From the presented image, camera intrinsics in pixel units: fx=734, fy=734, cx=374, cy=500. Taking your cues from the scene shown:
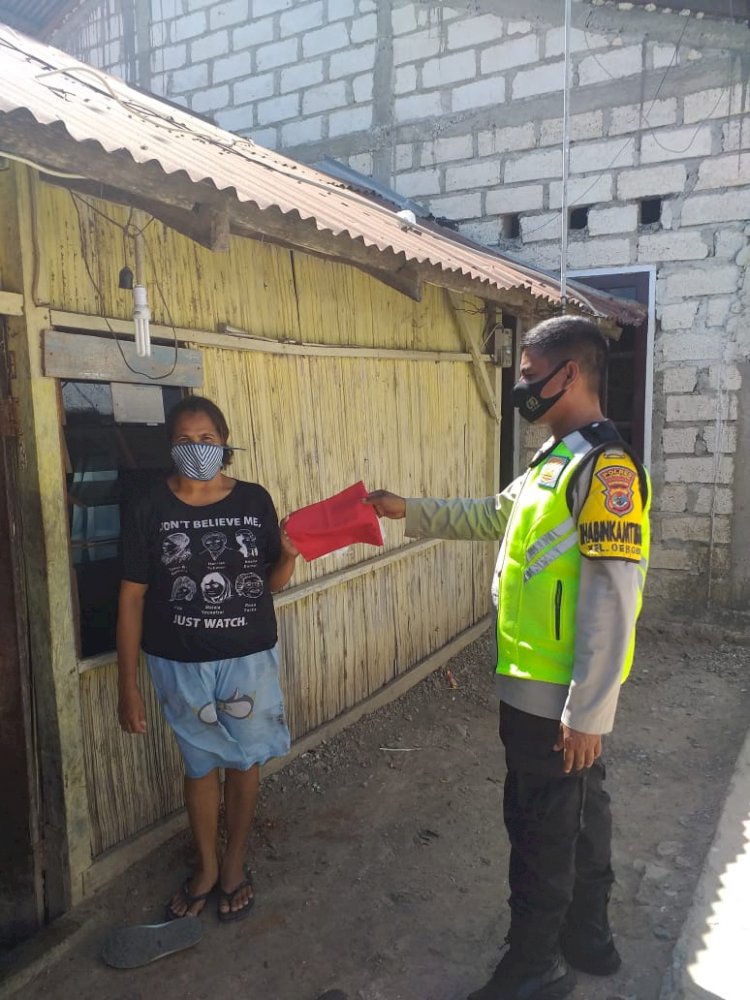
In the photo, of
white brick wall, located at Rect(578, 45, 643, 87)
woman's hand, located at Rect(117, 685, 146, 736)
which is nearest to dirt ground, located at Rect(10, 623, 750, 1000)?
woman's hand, located at Rect(117, 685, 146, 736)

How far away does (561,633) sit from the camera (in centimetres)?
216

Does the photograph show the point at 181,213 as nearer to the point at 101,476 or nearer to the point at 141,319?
the point at 141,319

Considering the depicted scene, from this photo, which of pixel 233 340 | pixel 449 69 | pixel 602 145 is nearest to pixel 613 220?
pixel 602 145

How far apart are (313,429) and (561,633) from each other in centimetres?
229

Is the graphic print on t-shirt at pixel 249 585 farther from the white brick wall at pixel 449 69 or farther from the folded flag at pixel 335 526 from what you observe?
the white brick wall at pixel 449 69

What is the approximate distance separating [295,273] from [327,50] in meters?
5.08

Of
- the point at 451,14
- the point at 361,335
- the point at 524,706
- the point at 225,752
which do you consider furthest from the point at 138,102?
the point at 451,14

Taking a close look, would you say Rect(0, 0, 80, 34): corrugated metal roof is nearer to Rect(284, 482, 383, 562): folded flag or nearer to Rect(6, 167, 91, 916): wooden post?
Rect(6, 167, 91, 916): wooden post

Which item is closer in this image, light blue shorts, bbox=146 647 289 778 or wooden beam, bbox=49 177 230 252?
wooden beam, bbox=49 177 230 252

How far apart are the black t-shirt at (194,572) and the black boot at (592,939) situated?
1.54m

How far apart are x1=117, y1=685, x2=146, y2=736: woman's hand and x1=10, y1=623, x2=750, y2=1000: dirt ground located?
0.78 m

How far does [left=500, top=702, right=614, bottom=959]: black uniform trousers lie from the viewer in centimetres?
226

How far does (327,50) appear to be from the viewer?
7641 millimetres

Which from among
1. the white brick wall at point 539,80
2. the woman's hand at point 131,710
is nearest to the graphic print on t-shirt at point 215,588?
the woman's hand at point 131,710
